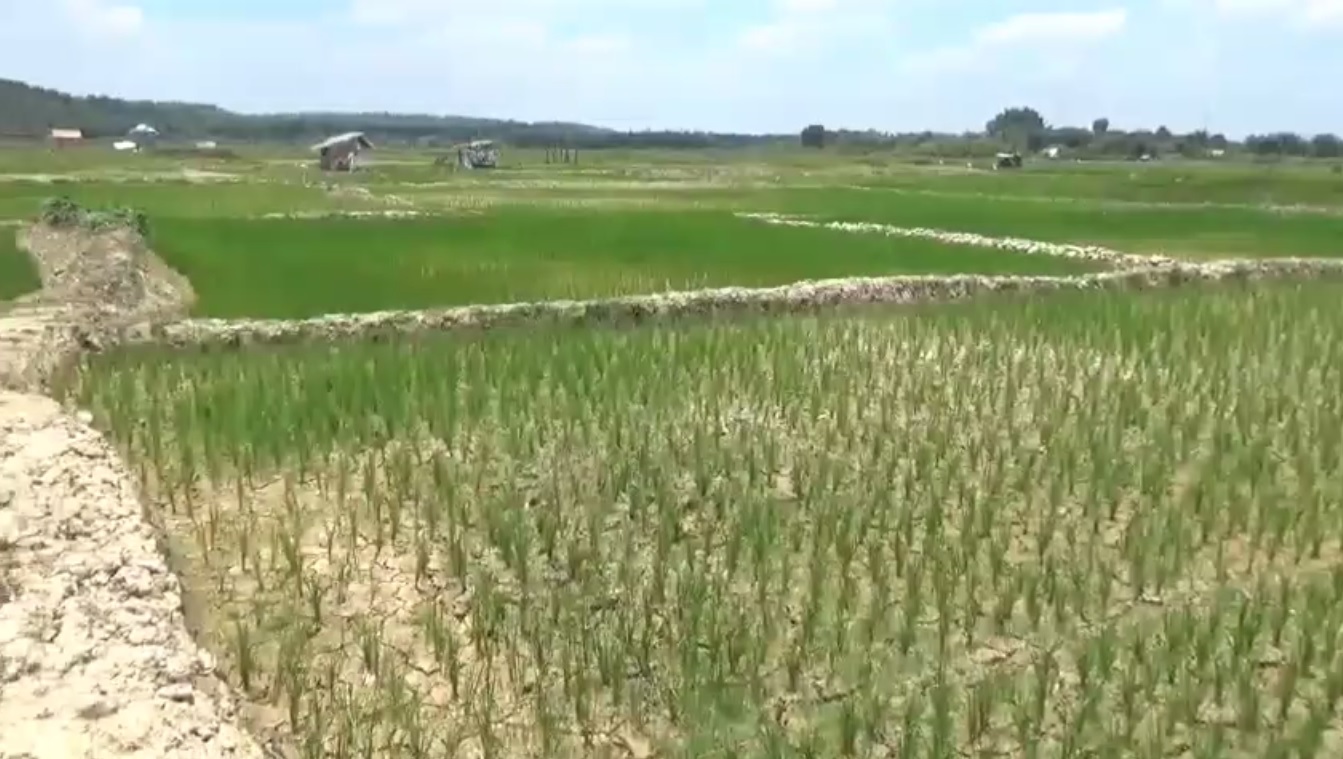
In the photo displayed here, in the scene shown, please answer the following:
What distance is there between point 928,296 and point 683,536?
7.15 meters

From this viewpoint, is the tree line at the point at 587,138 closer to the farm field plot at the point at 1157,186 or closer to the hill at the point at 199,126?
the hill at the point at 199,126

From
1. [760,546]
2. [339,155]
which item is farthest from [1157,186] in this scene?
[760,546]

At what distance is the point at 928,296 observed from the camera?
1190 centimetres

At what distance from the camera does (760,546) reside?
5.05 meters

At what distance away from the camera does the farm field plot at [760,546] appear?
4.00 m

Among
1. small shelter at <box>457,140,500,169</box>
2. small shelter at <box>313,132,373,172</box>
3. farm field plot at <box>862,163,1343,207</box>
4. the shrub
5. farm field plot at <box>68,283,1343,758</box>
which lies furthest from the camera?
small shelter at <box>457,140,500,169</box>

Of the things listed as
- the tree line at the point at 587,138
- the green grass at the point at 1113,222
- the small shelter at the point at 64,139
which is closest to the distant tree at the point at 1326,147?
the tree line at the point at 587,138

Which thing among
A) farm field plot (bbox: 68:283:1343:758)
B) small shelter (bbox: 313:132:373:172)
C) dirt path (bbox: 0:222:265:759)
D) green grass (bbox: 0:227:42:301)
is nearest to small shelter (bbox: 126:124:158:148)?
small shelter (bbox: 313:132:373:172)

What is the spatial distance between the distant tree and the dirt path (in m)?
65.3

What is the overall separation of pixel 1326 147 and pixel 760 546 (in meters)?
69.7

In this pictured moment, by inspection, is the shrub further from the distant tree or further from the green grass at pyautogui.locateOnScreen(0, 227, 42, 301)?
the distant tree

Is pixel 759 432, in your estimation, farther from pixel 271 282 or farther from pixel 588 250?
pixel 588 250

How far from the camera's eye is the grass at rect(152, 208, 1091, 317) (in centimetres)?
1188

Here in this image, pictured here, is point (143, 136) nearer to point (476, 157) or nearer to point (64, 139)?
point (64, 139)
